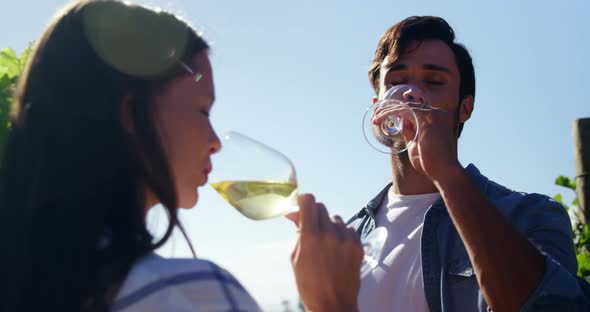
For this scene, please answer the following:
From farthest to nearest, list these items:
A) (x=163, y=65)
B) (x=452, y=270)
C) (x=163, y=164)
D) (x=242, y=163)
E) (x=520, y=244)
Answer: (x=452, y=270)
(x=520, y=244)
(x=242, y=163)
(x=163, y=65)
(x=163, y=164)

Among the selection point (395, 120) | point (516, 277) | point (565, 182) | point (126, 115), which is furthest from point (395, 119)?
point (565, 182)

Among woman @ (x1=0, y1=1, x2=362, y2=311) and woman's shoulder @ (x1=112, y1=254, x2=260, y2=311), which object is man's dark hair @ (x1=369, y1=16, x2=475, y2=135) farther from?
woman's shoulder @ (x1=112, y1=254, x2=260, y2=311)

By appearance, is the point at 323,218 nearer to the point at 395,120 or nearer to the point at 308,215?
the point at 308,215

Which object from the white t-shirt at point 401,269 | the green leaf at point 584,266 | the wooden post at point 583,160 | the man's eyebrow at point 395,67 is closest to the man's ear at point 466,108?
the man's eyebrow at point 395,67

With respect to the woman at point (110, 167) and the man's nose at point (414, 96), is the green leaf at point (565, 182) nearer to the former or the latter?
the man's nose at point (414, 96)

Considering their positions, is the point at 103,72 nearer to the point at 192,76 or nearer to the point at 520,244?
the point at 192,76

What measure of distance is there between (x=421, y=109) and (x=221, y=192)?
1.20 m

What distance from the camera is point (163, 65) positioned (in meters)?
1.72

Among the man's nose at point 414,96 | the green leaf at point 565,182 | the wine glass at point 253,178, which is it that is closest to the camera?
the wine glass at point 253,178

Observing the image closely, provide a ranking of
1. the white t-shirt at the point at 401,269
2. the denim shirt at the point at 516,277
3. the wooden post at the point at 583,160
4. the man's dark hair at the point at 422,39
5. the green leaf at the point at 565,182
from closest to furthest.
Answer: the denim shirt at the point at 516,277 → the white t-shirt at the point at 401,269 → the man's dark hair at the point at 422,39 → the wooden post at the point at 583,160 → the green leaf at the point at 565,182

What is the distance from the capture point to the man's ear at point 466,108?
147 inches

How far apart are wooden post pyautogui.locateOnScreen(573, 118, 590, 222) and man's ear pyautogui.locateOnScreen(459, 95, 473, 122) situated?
139cm

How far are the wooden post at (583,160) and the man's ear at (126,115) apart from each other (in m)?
3.84

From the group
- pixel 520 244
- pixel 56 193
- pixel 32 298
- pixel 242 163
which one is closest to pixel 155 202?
pixel 56 193
